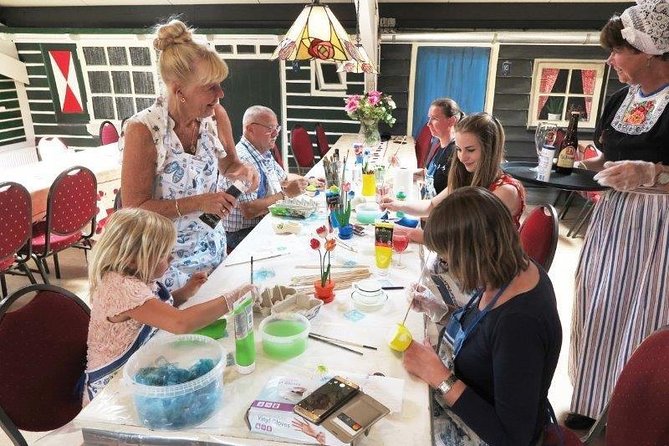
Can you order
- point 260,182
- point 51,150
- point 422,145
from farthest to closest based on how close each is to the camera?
point 422,145
point 51,150
point 260,182

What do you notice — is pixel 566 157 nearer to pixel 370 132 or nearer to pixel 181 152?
pixel 181 152

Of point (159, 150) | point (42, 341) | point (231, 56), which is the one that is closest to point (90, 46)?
point (231, 56)

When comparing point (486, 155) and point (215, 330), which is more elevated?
point (486, 155)

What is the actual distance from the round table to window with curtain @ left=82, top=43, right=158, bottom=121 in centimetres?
559

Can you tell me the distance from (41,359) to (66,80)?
20.8 ft

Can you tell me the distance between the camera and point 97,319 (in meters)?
1.35

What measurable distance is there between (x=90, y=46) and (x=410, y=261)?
6159mm

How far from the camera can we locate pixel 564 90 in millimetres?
5527

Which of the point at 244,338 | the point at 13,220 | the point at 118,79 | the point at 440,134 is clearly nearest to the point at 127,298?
the point at 244,338

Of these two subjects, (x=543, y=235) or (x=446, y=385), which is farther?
(x=543, y=235)

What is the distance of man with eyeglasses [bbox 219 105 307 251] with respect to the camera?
2613 millimetres

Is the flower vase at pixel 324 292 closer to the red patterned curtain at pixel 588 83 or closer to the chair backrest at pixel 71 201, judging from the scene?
the chair backrest at pixel 71 201

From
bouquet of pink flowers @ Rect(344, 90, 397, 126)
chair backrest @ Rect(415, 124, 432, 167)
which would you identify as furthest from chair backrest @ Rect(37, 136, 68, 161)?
chair backrest @ Rect(415, 124, 432, 167)

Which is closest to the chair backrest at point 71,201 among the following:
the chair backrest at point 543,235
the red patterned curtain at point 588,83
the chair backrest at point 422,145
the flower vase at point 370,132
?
the flower vase at point 370,132
